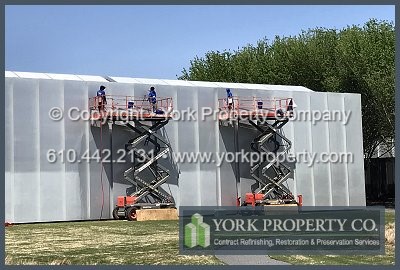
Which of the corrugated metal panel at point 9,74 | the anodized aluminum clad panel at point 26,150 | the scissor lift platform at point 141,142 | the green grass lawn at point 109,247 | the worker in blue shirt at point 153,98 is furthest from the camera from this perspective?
the worker in blue shirt at point 153,98

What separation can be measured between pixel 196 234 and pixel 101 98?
46.3 ft

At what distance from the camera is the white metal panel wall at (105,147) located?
30.3 meters

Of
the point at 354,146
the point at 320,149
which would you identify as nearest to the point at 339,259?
the point at 320,149

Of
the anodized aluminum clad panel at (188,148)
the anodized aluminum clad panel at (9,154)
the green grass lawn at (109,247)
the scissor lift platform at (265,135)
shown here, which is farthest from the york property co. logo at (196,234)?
the scissor lift platform at (265,135)

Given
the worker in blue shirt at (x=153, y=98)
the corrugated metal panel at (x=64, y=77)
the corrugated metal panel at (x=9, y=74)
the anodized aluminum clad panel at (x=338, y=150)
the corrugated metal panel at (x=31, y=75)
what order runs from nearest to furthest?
1. the corrugated metal panel at (x=9, y=74)
2. the corrugated metal panel at (x=31, y=75)
3. the corrugated metal panel at (x=64, y=77)
4. the worker in blue shirt at (x=153, y=98)
5. the anodized aluminum clad panel at (x=338, y=150)

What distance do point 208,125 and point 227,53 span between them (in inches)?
1009

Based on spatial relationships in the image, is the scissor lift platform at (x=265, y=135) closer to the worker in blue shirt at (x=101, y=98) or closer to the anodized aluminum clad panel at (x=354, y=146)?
the anodized aluminum clad panel at (x=354, y=146)

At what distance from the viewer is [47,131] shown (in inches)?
1217

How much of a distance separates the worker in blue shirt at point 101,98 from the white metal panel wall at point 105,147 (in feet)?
2.79

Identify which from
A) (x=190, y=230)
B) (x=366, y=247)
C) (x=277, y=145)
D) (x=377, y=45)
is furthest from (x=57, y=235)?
(x=377, y=45)

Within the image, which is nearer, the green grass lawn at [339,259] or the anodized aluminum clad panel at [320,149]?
the green grass lawn at [339,259]

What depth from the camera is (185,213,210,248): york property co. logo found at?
18.0m

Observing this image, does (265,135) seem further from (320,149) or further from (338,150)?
(338,150)

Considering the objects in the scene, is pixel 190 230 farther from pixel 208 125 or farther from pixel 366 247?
pixel 208 125
